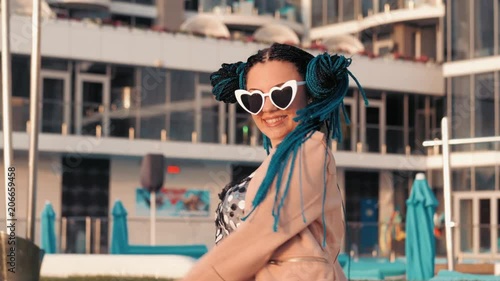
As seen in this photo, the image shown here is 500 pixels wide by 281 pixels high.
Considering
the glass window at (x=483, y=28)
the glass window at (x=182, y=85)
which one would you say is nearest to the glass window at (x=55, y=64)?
the glass window at (x=182, y=85)

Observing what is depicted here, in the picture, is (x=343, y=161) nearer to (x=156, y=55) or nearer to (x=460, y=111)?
(x=460, y=111)

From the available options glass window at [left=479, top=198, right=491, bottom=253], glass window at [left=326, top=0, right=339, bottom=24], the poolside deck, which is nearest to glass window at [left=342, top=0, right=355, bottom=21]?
glass window at [left=326, top=0, right=339, bottom=24]

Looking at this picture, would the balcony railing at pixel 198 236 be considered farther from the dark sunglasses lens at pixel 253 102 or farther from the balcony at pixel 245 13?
the dark sunglasses lens at pixel 253 102

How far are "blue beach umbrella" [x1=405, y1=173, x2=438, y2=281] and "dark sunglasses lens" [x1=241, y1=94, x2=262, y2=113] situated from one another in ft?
54.1

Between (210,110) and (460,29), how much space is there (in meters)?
9.73

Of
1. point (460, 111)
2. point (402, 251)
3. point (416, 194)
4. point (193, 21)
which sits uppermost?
point (193, 21)

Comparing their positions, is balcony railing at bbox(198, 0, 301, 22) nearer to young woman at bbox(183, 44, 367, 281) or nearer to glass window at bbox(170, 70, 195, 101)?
glass window at bbox(170, 70, 195, 101)

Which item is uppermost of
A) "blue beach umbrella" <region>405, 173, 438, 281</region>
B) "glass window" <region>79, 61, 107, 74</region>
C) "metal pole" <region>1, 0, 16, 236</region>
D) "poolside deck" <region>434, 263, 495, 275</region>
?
"glass window" <region>79, 61, 107, 74</region>

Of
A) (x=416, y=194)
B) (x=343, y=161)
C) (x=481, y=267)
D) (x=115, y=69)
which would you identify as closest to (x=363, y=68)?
(x=343, y=161)

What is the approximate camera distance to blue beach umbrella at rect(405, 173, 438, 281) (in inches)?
762

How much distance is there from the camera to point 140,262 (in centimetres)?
1745

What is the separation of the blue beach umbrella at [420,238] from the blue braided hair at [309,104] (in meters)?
16.5

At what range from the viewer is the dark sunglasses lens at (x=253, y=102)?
3164 millimetres

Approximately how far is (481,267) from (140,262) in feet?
36.5
